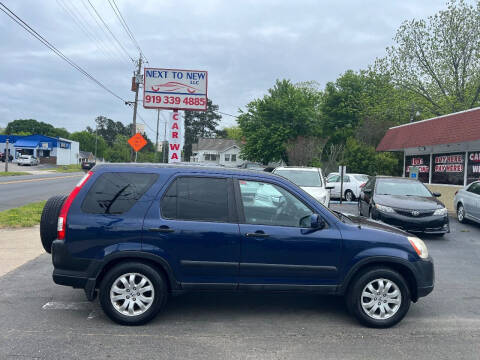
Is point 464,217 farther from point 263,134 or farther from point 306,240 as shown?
point 263,134

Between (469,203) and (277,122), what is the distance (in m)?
28.7

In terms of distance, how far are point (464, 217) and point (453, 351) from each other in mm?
10343

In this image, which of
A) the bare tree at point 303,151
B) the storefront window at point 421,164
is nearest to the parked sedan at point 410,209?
the storefront window at point 421,164

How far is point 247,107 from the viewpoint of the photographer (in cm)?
4241

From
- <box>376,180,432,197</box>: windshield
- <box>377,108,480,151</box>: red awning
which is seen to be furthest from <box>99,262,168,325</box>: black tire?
<box>377,108,480,151</box>: red awning

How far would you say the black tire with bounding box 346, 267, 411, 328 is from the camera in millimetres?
4559

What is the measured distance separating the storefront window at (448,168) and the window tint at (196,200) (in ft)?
51.7

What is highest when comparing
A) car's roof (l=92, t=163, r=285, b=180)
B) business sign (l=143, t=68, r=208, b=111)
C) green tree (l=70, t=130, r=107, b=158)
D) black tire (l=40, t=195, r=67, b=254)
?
green tree (l=70, t=130, r=107, b=158)

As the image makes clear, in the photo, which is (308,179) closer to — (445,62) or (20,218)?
(20,218)

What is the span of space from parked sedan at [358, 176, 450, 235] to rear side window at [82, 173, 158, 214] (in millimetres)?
7061

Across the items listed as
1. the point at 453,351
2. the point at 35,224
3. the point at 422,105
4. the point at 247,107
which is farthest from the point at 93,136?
the point at 453,351

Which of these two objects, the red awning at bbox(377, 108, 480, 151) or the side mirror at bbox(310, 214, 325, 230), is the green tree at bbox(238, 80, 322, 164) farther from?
the side mirror at bbox(310, 214, 325, 230)

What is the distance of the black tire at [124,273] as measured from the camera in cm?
437

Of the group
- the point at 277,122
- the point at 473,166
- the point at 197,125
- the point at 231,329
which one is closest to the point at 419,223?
the point at 231,329
